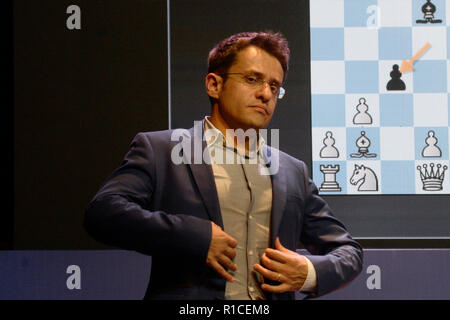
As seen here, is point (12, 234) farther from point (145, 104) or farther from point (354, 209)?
point (354, 209)

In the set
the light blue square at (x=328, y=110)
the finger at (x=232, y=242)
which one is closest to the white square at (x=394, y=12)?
the light blue square at (x=328, y=110)

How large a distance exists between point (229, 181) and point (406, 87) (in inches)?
46.8

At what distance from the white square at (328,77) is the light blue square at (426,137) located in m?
0.38

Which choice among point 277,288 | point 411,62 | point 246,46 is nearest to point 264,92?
point 246,46

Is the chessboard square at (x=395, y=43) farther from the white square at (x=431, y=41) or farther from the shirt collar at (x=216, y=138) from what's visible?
the shirt collar at (x=216, y=138)

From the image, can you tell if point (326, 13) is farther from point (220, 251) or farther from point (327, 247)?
point (220, 251)

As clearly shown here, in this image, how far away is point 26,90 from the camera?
241 cm

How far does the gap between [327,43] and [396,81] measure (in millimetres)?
351

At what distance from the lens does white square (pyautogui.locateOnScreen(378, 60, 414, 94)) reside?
2.35m

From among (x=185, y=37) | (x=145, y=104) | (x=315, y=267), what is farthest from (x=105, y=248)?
(x=315, y=267)

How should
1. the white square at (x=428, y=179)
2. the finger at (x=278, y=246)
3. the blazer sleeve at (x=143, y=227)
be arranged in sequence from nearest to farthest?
the blazer sleeve at (x=143, y=227), the finger at (x=278, y=246), the white square at (x=428, y=179)

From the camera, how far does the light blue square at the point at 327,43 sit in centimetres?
238

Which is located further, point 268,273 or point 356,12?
point 356,12

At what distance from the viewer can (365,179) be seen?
2336mm
